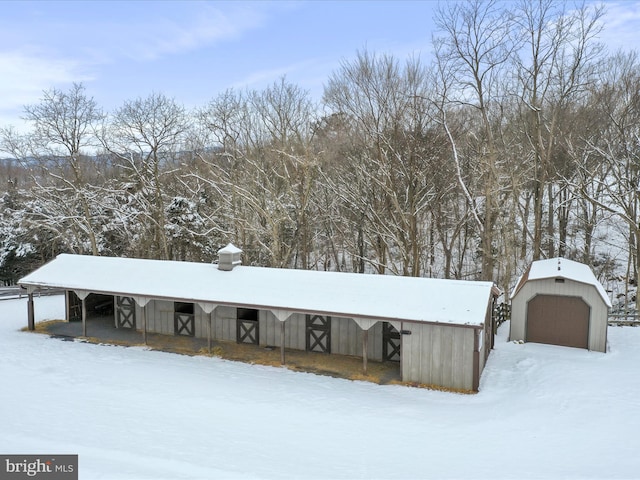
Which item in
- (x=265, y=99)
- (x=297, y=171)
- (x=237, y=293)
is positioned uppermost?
(x=265, y=99)

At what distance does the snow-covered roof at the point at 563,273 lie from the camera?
13.5 m

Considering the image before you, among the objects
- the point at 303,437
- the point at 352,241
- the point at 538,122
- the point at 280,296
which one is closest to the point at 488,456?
the point at 303,437

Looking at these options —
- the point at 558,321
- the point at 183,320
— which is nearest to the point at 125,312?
the point at 183,320

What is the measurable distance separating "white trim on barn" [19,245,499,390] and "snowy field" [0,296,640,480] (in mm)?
1055

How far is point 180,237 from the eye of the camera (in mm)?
29781

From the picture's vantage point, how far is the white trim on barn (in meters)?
11.5

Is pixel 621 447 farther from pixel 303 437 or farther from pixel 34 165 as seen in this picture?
pixel 34 165

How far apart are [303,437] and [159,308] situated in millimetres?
9192

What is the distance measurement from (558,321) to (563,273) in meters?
1.53

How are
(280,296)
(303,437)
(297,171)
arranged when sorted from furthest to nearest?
1. (297,171)
2. (280,296)
3. (303,437)

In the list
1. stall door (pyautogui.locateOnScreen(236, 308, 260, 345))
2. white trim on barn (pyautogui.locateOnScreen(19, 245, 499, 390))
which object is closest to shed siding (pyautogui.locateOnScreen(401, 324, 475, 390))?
white trim on barn (pyautogui.locateOnScreen(19, 245, 499, 390))

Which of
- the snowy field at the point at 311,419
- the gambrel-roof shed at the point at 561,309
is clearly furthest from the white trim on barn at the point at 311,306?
the gambrel-roof shed at the point at 561,309

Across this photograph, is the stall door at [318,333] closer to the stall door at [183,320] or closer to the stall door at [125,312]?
the stall door at [183,320]

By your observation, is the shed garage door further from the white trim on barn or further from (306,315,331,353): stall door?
(306,315,331,353): stall door
